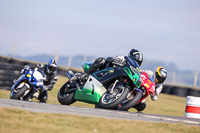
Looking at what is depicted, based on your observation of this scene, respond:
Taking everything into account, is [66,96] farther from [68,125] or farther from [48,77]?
[68,125]

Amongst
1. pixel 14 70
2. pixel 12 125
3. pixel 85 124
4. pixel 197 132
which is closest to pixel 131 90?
pixel 197 132

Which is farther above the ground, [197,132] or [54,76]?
[54,76]

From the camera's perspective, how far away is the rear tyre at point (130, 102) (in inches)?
372

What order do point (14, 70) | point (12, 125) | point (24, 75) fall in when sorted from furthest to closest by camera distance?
1. point (14, 70)
2. point (24, 75)
3. point (12, 125)

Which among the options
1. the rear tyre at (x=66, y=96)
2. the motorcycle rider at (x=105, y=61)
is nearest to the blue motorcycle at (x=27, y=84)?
the rear tyre at (x=66, y=96)

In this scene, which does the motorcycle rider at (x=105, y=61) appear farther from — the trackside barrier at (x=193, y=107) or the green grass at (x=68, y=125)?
the green grass at (x=68, y=125)

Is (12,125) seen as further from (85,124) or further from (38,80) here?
(38,80)

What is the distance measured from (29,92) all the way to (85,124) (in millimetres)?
5421

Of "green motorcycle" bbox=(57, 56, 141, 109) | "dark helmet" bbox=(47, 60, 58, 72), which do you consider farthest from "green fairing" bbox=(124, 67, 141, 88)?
"dark helmet" bbox=(47, 60, 58, 72)

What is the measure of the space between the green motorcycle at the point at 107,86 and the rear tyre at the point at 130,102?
Result: 7.5 inches

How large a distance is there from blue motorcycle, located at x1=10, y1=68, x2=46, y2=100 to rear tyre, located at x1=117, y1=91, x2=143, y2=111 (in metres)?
2.87

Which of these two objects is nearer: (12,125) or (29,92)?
(12,125)

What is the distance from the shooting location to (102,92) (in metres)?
9.99

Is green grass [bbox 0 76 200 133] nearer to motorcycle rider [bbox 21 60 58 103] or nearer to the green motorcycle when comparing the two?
the green motorcycle
